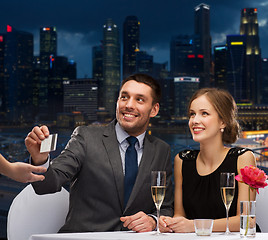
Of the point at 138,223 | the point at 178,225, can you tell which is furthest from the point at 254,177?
the point at 138,223

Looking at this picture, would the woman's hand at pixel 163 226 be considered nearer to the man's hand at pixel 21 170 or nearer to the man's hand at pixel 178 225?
the man's hand at pixel 178 225

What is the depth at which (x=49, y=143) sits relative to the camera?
144cm

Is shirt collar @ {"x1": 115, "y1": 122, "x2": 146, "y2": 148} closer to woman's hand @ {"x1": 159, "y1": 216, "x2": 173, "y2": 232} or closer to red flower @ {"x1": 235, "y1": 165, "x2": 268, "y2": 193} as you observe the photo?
woman's hand @ {"x1": 159, "y1": 216, "x2": 173, "y2": 232}

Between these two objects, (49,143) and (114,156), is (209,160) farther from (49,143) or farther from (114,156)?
(49,143)

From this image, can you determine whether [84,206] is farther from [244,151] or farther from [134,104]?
[244,151]

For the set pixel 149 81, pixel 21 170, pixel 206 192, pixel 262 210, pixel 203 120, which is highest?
pixel 149 81

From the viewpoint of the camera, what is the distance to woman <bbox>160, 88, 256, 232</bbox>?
209 cm

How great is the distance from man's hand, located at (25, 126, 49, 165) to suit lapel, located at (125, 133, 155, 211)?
58cm

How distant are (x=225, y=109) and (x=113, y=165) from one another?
72 centimetres

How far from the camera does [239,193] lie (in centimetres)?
201

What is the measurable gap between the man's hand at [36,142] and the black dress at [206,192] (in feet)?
3.08

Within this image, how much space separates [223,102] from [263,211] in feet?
2.25

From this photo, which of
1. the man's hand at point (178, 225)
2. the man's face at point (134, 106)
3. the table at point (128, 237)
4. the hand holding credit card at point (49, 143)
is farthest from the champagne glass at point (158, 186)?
the man's face at point (134, 106)

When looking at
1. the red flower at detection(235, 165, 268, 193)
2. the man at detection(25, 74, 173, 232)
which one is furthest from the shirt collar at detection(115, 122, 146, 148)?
the red flower at detection(235, 165, 268, 193)
